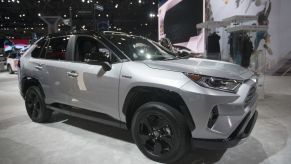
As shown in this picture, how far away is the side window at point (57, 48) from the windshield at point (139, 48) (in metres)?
0.97

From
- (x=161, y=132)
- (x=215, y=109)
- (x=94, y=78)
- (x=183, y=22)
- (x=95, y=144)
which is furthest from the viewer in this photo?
(x=183, y=22)

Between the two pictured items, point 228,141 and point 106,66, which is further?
point 106,66

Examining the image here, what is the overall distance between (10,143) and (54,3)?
28028mm

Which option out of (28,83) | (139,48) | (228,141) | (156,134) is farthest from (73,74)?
(228,141)

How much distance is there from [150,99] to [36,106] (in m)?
2.77

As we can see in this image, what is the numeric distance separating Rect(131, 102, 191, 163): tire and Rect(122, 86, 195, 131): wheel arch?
8 centimetres

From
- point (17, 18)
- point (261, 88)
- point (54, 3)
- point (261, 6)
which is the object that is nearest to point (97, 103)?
point (261, 88)

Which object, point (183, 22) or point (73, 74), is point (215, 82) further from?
point (183, 22)

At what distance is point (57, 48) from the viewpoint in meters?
5.15

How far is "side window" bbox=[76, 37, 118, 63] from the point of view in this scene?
4203 millimetres

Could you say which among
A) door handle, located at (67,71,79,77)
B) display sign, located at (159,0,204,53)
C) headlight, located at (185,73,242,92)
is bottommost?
headlight, located at (185,73,242,92)

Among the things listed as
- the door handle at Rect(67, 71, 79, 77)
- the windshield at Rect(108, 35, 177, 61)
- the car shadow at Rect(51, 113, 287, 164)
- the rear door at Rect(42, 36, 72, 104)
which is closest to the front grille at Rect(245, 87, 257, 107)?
the car shadow at Rect(51, 113, 287, 164)

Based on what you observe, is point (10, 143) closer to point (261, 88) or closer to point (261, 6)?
point (261, 88)

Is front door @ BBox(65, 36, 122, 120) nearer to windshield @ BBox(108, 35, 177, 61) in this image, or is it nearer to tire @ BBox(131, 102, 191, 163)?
windshield @ BBox(108, 35, 177, 61)
